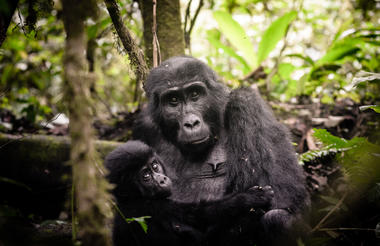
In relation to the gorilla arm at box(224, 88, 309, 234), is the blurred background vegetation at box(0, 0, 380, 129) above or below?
above

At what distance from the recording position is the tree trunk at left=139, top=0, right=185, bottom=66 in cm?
366

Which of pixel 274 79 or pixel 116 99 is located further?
pixel 116 99

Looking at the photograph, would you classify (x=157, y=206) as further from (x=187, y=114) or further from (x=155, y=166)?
(x=187, y=114)

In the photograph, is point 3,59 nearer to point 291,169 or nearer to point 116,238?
point 116,238

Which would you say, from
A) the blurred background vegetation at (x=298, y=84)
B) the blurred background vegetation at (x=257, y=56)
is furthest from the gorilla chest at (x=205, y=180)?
the blurred background vegetation at (x=257, y=56)

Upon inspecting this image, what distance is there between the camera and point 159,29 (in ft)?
12.2

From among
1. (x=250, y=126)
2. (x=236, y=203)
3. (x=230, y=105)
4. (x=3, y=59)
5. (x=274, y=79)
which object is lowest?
(x=236, y=203)

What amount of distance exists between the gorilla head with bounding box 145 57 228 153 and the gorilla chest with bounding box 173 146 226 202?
0.16m

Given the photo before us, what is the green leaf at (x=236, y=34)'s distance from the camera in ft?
17.1

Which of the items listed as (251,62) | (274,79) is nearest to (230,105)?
(251,62)

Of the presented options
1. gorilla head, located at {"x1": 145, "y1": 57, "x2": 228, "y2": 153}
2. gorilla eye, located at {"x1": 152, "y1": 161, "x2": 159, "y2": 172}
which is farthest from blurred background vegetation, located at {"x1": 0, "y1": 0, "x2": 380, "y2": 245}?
gorilla eye, located at {"x1": 152, "y1": 161, "x2": 159, "y2": 172}

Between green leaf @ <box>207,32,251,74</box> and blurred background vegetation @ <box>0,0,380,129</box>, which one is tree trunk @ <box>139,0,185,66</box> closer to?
blurred background vegetation @ <box>0,0,380,129</box>

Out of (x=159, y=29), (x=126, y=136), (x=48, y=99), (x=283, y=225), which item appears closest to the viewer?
(x=283, y=225)

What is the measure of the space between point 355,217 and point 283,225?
3.52ft
